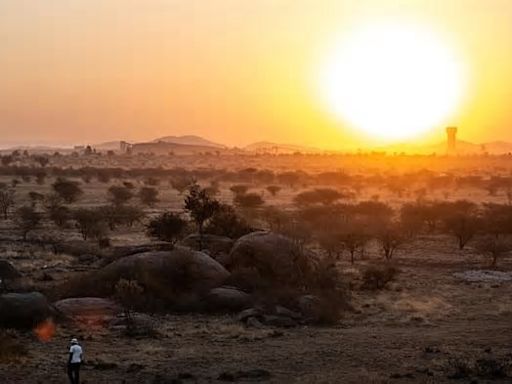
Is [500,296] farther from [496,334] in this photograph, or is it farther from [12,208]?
[12,208]

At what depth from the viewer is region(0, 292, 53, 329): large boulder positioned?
25453 mm

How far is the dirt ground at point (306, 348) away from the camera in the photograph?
20453 millimetres

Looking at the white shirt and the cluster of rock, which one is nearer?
the white shirt

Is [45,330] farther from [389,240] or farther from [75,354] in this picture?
[389,240]

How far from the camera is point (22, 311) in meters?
25.6

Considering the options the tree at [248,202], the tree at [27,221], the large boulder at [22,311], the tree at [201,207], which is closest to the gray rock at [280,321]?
the large boulder at [22,311]

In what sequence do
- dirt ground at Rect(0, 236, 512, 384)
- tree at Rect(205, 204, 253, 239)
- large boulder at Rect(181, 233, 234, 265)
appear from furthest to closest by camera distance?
1. tree at Rect(205, 204, 253, 239)
2. large boulder at Rect(181, 233, 234, 265)
3. dirt ground at Rect(0, 236, 512, 384)

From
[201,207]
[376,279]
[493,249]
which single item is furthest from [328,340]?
[493,249]

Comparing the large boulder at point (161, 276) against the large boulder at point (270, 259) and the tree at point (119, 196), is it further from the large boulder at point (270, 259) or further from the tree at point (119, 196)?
the tree at point (119, 196)

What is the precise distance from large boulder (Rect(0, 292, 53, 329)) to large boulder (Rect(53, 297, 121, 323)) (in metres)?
1.02

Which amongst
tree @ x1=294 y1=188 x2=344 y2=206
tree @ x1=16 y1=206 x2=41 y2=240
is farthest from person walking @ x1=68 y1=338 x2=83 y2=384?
tree @ x1=294 y1=188 x2=344 y2=206

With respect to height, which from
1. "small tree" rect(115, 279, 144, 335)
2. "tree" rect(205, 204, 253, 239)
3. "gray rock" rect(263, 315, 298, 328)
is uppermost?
"tree" rect(205, 204, 253, 239)

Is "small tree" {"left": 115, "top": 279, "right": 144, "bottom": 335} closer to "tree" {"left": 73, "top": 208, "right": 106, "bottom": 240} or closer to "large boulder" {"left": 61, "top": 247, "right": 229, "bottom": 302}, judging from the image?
"large boulder" {"left": 61, "top": 247, "right": 229, "bottom": 302}

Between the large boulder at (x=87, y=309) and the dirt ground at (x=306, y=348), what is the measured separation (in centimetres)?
101
